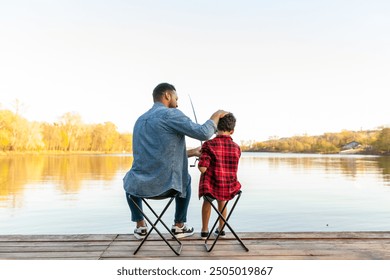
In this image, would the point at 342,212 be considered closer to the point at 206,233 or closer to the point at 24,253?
the point at 206,233

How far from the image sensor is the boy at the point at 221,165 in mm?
3217

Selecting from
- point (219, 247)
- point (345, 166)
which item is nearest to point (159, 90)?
point (219, 247)

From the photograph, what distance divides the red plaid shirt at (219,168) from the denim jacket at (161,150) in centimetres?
17

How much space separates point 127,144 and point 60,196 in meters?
56.6

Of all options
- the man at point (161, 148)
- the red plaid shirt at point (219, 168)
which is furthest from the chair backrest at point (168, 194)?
the red plaid shirt at point (219, 168)

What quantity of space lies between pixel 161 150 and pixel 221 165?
478 mm

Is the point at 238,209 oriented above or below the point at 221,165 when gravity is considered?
below

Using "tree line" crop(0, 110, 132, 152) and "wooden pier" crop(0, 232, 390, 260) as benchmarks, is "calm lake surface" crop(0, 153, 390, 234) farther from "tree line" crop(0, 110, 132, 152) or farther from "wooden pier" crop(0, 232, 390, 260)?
"tree line" crop(0, 110, 132, 152)

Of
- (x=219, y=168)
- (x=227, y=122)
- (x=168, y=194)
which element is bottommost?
(x=168, y=194)

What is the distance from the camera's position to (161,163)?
314 centimetres

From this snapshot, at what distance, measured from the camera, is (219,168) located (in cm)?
324

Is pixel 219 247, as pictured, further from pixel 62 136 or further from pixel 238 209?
pixel 62 136
